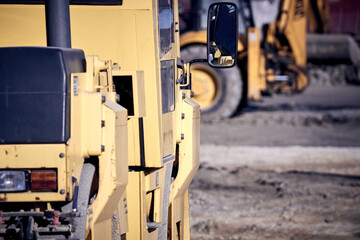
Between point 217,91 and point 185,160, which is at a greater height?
point 185,160

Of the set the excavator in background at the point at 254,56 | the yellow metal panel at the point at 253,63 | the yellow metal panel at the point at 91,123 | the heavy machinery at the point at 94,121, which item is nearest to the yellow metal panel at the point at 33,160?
the heavy machinery at the point at 94,121

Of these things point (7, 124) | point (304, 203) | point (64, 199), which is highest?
point (7, 124)

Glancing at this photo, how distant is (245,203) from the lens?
7781mm

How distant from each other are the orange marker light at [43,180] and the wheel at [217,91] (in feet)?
40.2

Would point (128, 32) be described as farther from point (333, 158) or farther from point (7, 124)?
point (333, 158)

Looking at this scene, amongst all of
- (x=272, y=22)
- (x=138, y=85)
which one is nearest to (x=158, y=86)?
(x=138, y=85)

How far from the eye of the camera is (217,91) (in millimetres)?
15266

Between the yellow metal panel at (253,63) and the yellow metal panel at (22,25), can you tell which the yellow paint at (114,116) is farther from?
the yellow metal panel at (253,63)

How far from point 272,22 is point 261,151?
606 centimetres

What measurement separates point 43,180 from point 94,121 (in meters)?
0.38

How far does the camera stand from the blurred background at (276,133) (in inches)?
281

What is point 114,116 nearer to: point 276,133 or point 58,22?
point 58,22

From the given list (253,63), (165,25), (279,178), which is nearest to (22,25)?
(165,25)

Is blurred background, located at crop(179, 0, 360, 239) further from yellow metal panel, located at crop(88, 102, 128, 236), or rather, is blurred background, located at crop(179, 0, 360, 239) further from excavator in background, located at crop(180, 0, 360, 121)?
yellow metal panel, located at crop(88, 102, 128, 236)
